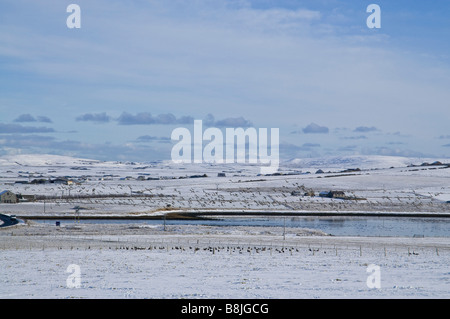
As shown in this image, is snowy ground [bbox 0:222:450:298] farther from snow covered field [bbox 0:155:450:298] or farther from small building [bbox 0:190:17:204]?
small building [bbox 0:190:17:204]

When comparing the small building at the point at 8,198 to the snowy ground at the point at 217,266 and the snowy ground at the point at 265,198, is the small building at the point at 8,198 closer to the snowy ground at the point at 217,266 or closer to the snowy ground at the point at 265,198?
the snowy ground at the point at 265,198

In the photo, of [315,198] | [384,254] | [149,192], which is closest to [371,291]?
[384,254]

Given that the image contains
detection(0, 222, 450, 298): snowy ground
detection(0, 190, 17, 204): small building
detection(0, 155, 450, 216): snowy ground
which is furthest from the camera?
detection(0, 190, 17, 204): small building

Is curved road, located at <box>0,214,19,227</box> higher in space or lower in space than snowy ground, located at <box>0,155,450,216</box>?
lower

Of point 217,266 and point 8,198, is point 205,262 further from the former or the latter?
point 8,198

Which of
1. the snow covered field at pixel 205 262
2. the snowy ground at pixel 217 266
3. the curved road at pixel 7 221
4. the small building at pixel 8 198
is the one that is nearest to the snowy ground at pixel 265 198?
the small building at pixel 8 198

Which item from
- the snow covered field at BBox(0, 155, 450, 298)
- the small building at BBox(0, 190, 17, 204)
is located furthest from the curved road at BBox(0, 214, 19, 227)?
the small building at BBox(0, 190, 17, 204)

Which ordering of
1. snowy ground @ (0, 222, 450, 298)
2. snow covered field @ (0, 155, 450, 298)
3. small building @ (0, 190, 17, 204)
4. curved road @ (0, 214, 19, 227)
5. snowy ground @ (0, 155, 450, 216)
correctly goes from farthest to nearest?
small building @ (0, 190, 17, 204) → snowy ground @ (0, 155, 450, 216) → curved road @ (0, 214, 19, 227) → snow covered field @ (0, 155, 450, 298) → snowy ground @ (0, 222, 450, 298)

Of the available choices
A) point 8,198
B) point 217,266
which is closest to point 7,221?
point 8,198

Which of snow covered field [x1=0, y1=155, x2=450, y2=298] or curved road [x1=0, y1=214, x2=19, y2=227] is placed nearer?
snow covered field [x1=0, y1=155, x2=450, y2=298]

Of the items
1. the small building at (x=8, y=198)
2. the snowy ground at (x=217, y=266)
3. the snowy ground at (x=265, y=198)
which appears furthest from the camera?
the small building at (x=8, y=198)

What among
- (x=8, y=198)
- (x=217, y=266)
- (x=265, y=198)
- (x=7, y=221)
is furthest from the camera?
(x=265, y=198)
